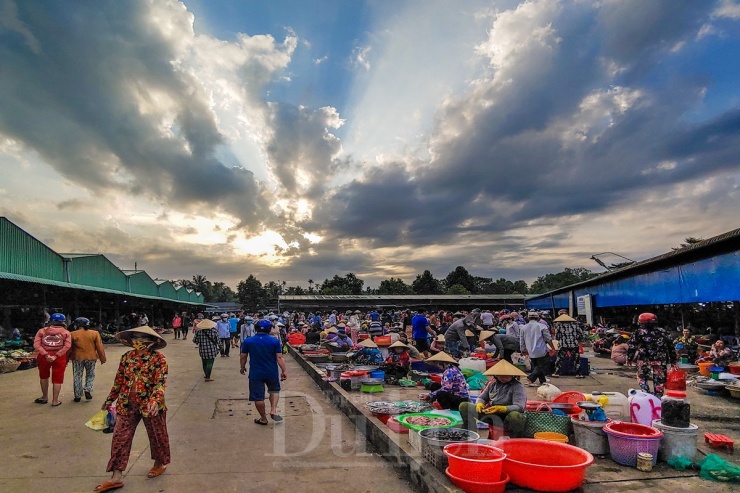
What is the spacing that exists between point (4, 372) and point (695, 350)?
20.4 m

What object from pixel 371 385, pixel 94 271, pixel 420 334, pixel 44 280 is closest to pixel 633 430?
pixel 371 385

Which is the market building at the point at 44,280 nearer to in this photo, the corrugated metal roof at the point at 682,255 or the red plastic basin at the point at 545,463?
the red plastic basin at the point at 545,463

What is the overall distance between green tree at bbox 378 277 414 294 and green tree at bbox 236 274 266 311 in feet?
76.5

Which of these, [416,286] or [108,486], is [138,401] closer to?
[108,486]

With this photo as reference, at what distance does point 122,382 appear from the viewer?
Answer: 472 centimetres

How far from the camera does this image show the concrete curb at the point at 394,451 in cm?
446

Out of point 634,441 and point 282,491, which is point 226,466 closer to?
point 282,491

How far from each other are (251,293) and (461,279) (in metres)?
43.7

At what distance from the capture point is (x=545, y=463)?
15.2 ft

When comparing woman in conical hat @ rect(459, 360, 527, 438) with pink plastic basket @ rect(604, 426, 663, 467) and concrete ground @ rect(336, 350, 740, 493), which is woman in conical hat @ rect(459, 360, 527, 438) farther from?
pink plastic basket @ rect(604, 426, 663, 467)

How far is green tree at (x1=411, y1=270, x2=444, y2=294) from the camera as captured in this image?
300ft

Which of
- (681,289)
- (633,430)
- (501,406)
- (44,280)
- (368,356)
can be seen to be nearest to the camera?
(633,430)

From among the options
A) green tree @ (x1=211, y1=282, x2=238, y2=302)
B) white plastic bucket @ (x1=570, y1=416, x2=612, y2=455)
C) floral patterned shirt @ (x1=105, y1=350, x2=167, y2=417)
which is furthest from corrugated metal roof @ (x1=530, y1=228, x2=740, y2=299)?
green tree @ (x1=211, y1=282, x2=238, y2=302)

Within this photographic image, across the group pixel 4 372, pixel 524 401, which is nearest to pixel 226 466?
pixel 524 401
